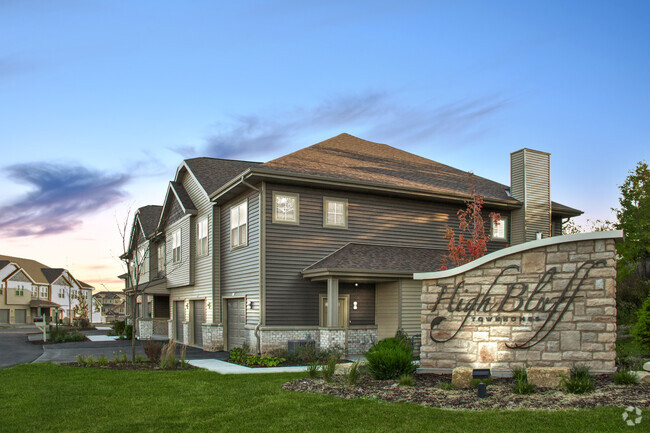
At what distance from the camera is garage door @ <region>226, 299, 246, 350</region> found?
20627mm

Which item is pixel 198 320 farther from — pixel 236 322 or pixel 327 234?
pixel 327 234

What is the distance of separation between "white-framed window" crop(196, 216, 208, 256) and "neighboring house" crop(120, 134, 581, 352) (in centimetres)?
5

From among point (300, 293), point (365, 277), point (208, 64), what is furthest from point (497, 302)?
point (208, 64)

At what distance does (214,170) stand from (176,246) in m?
4.79

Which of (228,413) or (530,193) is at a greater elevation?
(530,193)

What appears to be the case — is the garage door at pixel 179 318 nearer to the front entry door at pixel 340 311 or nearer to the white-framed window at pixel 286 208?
the front entry door at pixel 340 311

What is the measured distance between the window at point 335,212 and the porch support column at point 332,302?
2.55 metres

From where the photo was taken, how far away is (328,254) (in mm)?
19672

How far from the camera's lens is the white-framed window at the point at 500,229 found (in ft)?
76.2

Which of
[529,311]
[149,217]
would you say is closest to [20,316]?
[149,217]

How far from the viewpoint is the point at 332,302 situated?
1794cm

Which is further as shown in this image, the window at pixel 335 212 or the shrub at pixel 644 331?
the window at pixel 335 212

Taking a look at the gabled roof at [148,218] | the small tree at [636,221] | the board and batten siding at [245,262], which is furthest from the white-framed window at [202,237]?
the small tree at [636,221]

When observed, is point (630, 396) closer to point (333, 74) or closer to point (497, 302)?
point (497, 302)
